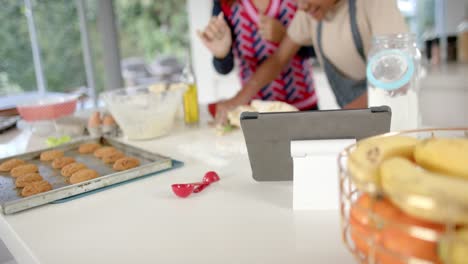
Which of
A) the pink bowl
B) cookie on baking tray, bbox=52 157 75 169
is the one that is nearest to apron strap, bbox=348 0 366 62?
cookie on baking tray, bbox=52 157 75 169

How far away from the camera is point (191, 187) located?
2.64 feet

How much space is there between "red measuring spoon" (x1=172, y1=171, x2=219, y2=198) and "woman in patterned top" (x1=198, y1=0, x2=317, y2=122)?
60 centimetres

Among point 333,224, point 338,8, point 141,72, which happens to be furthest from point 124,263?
point 141,72

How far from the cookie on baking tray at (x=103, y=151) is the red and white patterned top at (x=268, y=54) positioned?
790mm

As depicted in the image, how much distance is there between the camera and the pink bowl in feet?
4.73

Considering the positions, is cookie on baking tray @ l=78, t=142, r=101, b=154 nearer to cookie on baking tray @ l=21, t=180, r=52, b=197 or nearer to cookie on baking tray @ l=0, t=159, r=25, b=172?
cookie on baking tray @ l=0, t=159, r=25, b=172

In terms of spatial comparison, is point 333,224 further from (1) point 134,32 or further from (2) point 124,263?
(1) point 134,32

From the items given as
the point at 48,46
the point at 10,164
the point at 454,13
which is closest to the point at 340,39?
the point at 10,164

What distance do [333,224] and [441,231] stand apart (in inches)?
11.3

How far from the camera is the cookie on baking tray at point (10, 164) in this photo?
98 cm

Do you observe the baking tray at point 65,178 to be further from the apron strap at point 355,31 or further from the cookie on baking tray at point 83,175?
the apron strap at point 355,31

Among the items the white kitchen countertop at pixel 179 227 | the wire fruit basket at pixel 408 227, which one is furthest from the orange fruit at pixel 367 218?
the white kitchen countertop at pixel 179 227

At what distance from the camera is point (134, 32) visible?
757 centimetres

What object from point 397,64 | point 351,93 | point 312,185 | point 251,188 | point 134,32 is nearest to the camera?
point 312,185
